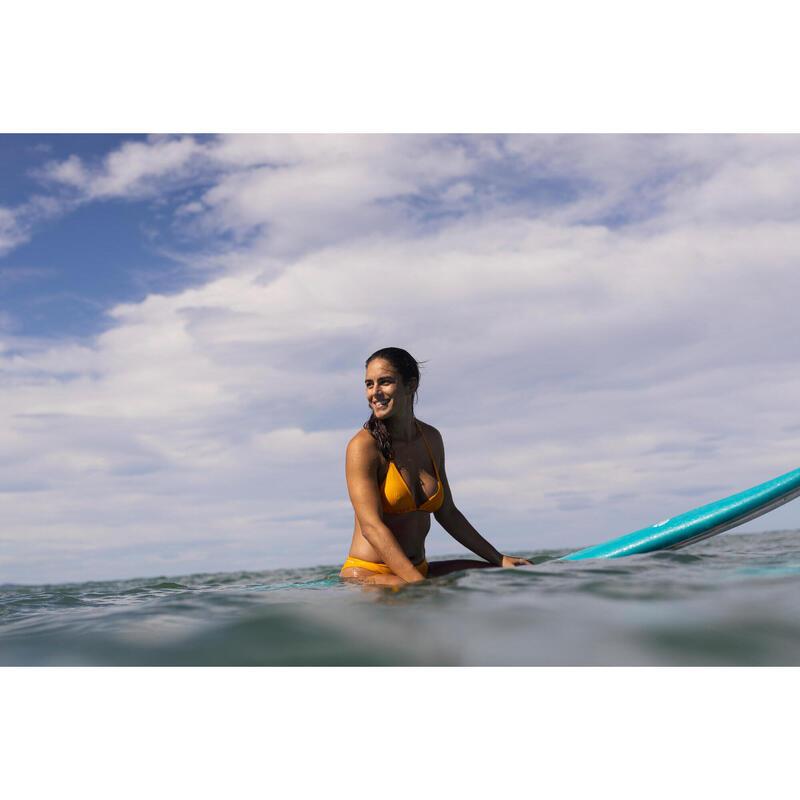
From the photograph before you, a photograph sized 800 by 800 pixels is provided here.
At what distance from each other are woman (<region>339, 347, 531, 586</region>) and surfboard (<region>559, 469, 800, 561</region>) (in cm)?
169

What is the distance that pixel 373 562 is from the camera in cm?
491

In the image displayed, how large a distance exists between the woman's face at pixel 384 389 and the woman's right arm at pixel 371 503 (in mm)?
214

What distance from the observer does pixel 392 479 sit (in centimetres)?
487

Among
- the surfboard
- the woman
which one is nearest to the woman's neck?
the woman

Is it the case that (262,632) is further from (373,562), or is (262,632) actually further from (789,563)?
(789,563)

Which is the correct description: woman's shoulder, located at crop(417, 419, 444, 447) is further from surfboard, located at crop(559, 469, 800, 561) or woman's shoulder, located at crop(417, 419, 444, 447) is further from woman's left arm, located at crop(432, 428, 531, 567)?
surfboard, located at crop(559, 469, 800, 561)

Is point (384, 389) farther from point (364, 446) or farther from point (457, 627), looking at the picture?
point (457, 627)

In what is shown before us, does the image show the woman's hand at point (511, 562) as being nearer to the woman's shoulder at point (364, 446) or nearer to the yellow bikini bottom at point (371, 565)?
the yellow bikini bottom at point (371, 565)

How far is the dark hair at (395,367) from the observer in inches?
189

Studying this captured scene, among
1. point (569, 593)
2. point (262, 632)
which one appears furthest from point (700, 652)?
point (262, 632)

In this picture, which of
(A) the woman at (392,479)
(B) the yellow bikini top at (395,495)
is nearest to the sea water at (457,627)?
(A) the woman at (392,479)

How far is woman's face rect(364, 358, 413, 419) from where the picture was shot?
4762 millimetres

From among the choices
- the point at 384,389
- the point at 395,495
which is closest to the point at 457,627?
the point at 395,495

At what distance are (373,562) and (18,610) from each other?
2.82 m
